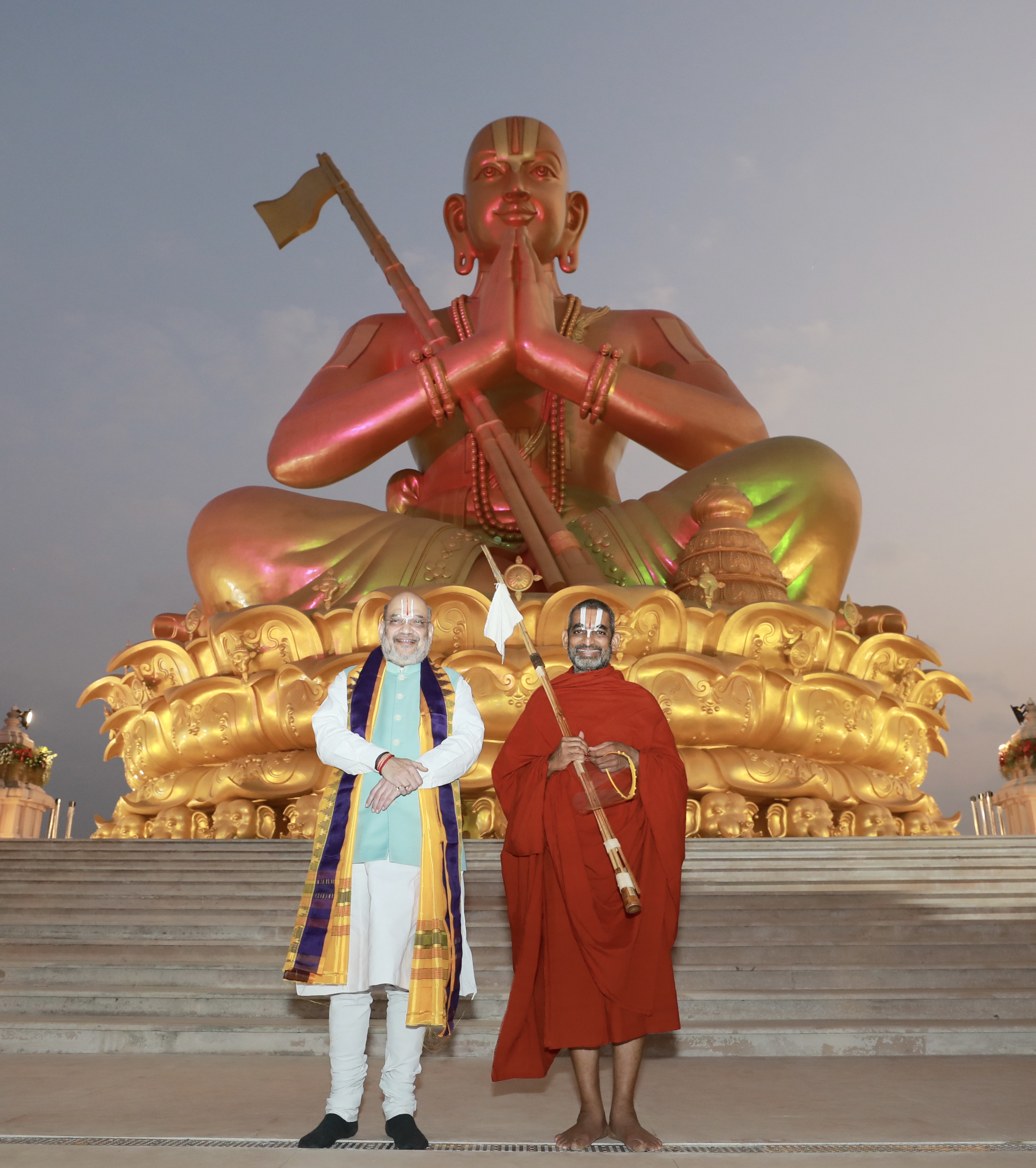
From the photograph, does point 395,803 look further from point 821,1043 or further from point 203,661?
point 203,661

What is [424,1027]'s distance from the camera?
201 cm

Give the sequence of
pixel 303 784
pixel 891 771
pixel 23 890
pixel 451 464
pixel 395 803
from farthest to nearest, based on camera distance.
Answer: pixel 451 464
pixel 891 771
pixel 303 784
pixel 23 890
pixel 395 803

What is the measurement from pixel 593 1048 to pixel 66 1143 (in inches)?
37.7

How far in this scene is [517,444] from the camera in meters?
6.47

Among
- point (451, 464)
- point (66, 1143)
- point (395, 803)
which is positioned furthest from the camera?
point (451, 464)

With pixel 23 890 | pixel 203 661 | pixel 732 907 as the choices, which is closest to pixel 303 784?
pixel 203 661

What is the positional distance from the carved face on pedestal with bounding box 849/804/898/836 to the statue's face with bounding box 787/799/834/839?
185mm

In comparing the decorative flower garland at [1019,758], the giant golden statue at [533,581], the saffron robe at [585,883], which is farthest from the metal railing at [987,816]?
the saffron robe at [585,883]

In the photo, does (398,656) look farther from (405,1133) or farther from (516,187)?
(516,187)

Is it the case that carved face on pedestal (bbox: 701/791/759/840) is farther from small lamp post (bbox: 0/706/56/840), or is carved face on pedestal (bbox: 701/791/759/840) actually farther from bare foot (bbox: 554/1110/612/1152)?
small lamp post (bbox: 0/706/56/840)

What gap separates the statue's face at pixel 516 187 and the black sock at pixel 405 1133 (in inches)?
227

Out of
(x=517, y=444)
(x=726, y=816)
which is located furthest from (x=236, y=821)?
(x=517, y=444)

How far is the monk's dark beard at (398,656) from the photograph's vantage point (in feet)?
7.41

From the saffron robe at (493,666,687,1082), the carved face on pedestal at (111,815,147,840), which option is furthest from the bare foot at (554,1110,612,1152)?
the carved face on pedestal at (111,815,147,840)
